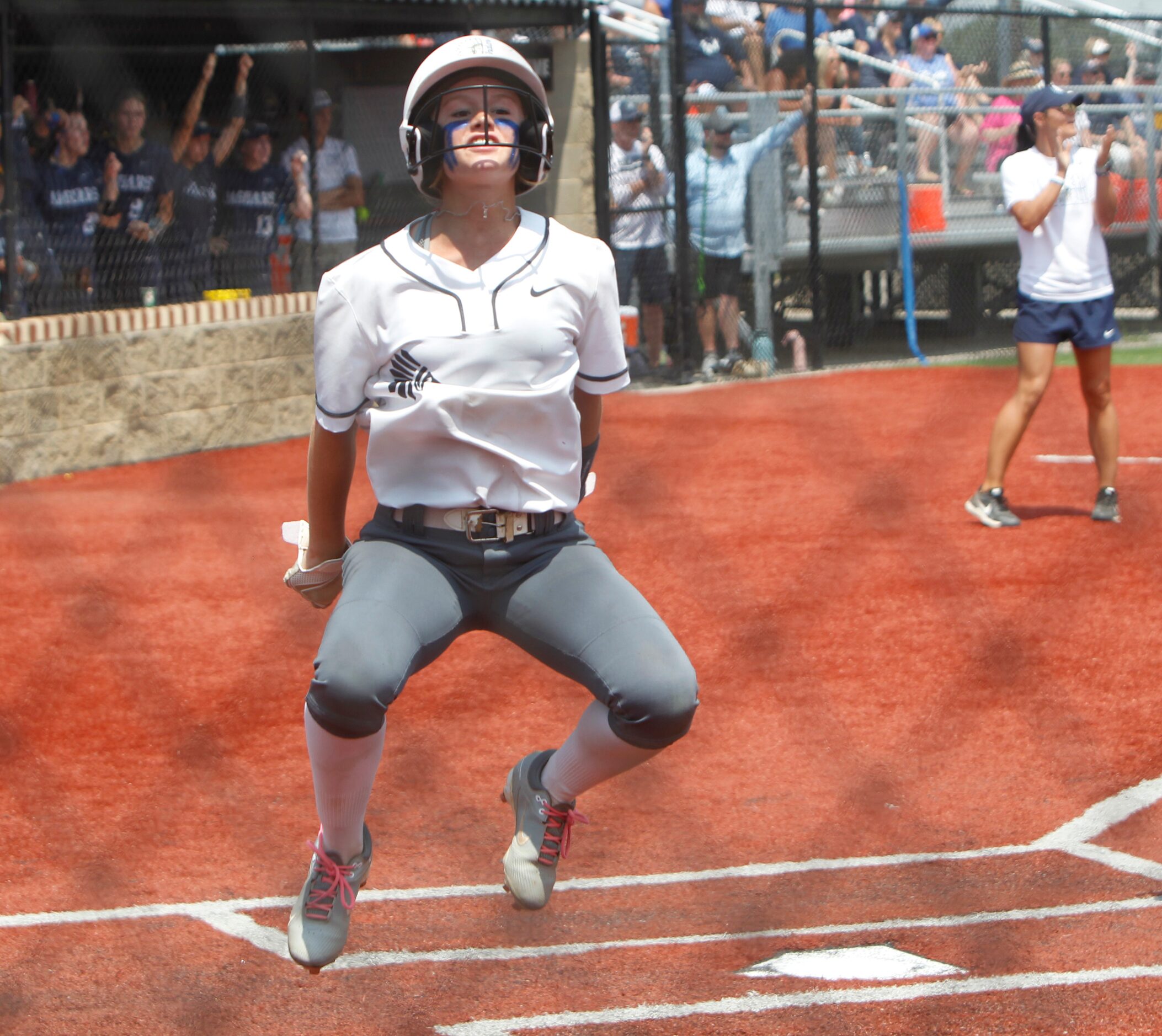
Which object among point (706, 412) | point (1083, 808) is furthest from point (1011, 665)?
point (706, 412)

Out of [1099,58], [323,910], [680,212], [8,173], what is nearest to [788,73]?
[680,212]

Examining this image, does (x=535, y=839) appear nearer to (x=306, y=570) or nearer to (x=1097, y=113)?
(x=306, y=570)

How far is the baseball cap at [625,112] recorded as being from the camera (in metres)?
12.9

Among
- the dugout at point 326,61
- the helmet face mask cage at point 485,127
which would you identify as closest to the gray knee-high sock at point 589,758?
the helmet face mask cage at point 485,127

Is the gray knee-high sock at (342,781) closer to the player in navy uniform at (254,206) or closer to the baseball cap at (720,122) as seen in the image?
the player in navy uniform at (254,206)

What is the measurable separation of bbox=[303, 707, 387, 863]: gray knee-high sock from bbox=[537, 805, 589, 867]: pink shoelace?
15.3 inches

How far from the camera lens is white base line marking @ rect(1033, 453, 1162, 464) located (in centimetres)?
922

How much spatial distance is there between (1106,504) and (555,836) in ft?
16.0

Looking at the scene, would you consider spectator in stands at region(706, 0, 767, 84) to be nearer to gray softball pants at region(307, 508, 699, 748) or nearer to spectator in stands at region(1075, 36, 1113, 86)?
spectator in stands at region(1075, 36, 1113, 86)

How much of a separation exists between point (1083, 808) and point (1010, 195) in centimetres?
374

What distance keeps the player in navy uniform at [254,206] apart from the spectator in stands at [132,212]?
0.57m

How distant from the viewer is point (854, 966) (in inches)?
130

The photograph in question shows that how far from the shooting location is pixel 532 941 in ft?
11.6

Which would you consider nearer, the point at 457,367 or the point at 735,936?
the point at 457,367
